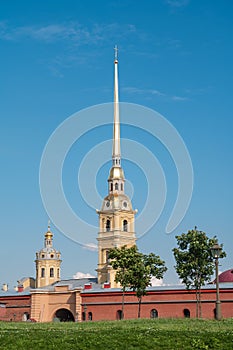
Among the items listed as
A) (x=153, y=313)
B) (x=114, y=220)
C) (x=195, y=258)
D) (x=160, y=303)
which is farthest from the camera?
(x=114, y=220)

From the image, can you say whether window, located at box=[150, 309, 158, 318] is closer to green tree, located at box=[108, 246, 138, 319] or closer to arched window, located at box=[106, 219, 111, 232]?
green tree, located at box=[108, 246, 138, 319]

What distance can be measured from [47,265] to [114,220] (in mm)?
15306

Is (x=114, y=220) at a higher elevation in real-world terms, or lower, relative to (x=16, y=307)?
higher

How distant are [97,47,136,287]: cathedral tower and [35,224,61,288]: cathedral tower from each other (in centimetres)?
943

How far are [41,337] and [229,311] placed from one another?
1437 inches

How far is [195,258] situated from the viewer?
50688 mm

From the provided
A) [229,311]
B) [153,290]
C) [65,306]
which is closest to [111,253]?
[153,290]

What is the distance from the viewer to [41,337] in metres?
23.0

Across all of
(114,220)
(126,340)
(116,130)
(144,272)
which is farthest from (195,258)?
(116,130)

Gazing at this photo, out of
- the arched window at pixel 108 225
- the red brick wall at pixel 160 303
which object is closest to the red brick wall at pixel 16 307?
the red brick wall at pixel 160 303

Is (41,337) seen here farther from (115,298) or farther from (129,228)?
(129,228)

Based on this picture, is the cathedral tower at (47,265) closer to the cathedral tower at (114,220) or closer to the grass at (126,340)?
the cathedral tower at (114,220)

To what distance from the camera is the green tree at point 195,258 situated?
50.2 metres

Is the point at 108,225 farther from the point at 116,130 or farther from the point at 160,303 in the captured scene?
the point at 160,303
